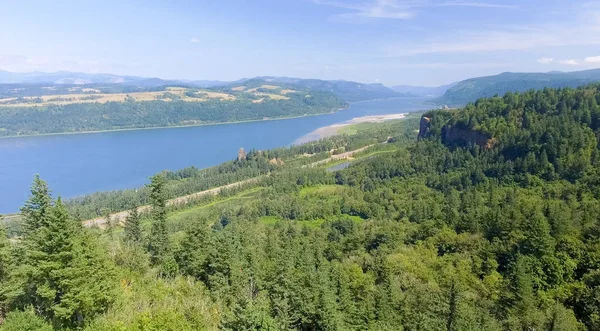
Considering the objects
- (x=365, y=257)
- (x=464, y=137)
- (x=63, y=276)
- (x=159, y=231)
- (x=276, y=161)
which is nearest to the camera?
(x=63, y=276)

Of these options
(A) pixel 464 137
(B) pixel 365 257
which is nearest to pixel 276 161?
(A) pixel 464 137

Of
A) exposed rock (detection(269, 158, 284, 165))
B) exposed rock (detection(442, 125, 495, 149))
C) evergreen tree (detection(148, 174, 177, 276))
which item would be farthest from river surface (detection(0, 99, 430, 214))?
evergreen tree (detection(148, 174, 177, 276))

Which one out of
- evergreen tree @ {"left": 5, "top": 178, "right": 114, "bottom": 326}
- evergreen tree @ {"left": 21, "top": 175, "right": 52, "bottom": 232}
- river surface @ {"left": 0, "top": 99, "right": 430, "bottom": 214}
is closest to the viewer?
evergreen tree @ {"left": 5, "top": 178, "right": 114, "bottom": 326}

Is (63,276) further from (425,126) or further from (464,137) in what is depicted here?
(425,126)

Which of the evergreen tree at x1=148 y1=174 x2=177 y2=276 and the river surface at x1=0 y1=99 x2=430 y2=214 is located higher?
the evergreen tree at x1=148 y1=174 x2=177 y2=276

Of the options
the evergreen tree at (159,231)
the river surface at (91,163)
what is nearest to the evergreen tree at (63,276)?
the evergreen tree at (159,231)

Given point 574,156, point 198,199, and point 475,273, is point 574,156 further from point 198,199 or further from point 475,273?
point 198,199

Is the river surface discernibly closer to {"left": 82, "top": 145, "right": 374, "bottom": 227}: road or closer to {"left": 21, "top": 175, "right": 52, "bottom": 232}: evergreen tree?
{"left": 82, "top": 145, "right": 374, "bottom": 227}: road

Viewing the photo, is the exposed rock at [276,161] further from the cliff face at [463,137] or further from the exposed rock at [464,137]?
the exposed rock at [464,137]
